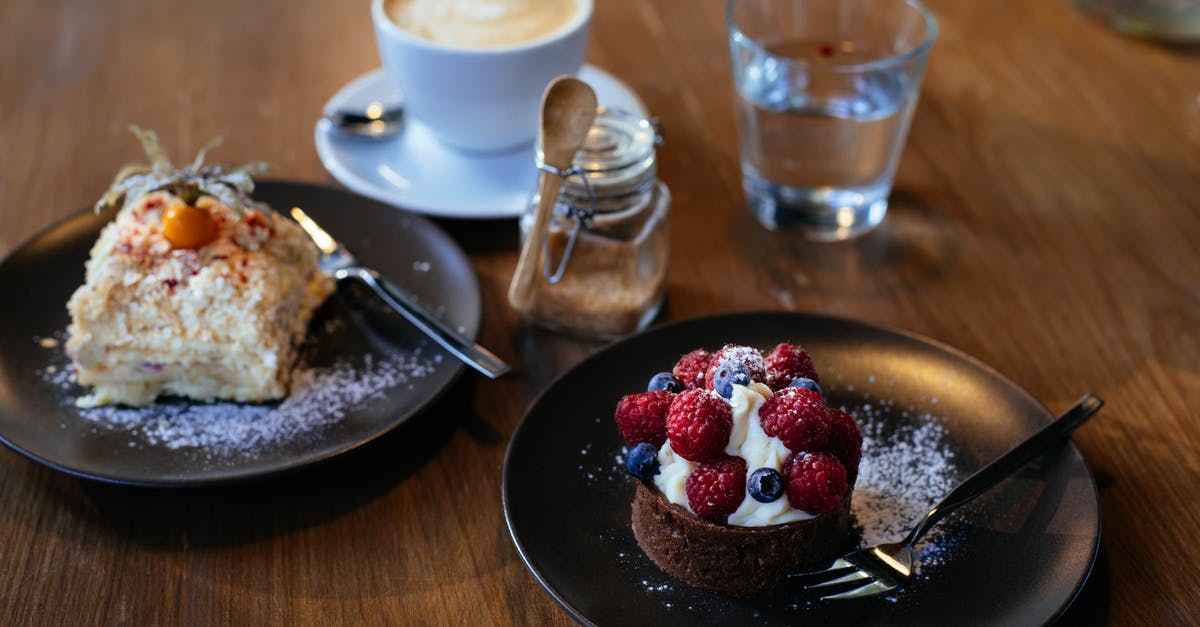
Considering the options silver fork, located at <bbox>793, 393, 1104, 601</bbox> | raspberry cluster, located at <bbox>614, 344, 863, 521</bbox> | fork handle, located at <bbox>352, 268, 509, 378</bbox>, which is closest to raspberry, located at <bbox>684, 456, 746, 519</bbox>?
raspberry cluster, located at <bbox>614, 344, 863, 521</bbox>

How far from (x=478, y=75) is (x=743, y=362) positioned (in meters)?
0.69

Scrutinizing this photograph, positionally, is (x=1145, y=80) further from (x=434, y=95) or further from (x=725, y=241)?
(x=434, y=95)

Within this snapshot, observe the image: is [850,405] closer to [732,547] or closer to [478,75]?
[732,547]

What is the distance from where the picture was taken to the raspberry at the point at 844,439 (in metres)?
1.00

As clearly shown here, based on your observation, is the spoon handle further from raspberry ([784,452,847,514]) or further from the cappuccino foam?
raspberry ([784,452,847,514])

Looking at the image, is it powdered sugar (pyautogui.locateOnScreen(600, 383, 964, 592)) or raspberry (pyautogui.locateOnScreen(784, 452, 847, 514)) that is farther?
powdered sugar (pyautogui.locateOnScreen(600, 383, 964, 592))

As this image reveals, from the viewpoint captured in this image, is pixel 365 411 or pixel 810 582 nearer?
pixel 810 582

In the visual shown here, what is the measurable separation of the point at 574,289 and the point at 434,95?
1.30ft

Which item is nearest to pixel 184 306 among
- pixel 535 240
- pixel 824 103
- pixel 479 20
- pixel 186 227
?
pixel 186 227

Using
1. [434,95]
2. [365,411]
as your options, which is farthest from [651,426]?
[434,95]

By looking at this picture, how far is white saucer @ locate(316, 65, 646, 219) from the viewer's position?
1.54 metres

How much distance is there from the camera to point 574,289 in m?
1.36

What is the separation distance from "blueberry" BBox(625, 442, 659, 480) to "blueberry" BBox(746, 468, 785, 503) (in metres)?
0.09

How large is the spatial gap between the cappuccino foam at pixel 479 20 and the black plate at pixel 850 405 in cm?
54
